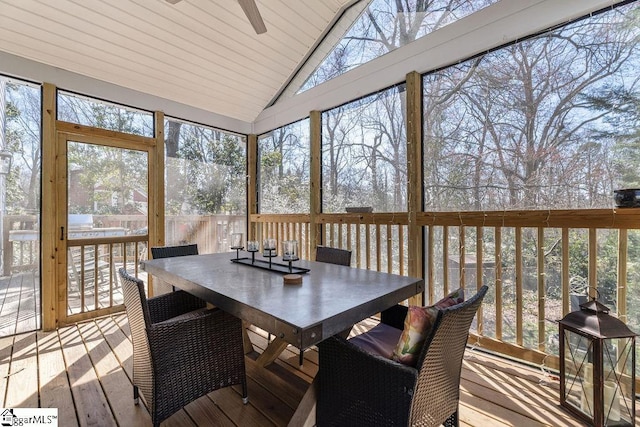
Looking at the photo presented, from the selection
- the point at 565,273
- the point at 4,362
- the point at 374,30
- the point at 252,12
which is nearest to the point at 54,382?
the point at 4,362

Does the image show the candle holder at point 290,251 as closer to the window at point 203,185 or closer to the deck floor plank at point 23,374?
the deck floor plank at point 23,374

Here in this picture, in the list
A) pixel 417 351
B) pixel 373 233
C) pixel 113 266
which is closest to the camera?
pixel 417 351

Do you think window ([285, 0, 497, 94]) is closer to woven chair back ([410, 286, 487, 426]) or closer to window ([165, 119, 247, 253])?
window ([165, 119, 247, 253])

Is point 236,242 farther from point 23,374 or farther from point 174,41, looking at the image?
point 174,41

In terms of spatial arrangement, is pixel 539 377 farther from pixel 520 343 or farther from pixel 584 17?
pixel 584 17

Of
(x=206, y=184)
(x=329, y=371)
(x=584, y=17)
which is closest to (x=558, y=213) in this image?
(x=584, y=17)

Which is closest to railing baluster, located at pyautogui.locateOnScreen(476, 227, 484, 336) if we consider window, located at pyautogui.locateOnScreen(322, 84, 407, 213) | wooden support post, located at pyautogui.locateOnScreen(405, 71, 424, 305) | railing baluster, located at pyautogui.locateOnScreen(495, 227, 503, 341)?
railing baluster, located at pyautogui.locateOnScreen(495, 227, 503, 341)

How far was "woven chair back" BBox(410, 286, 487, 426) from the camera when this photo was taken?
1.15m

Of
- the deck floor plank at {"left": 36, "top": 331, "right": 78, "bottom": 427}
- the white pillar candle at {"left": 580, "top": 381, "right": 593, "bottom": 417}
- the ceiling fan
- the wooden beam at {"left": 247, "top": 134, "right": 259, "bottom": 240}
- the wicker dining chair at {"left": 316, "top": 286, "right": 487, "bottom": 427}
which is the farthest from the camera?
the wooden beam at {"left": 247, "top": 134, "right": 259, "bottom": 240}

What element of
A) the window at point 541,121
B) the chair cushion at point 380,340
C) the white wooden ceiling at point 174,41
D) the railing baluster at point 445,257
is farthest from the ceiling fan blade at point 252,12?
the chair cushion at point 380,340

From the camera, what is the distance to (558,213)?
2070 millimetres

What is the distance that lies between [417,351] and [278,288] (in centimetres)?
78

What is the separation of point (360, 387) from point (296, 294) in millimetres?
516

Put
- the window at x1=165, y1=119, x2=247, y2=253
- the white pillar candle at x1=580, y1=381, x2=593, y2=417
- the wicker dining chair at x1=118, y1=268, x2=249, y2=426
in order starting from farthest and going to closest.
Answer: the window at x1=165, y1=119, x2=247, y2=253 < the white pillar candle at x1=580, y1=381, x2=593, y2=417 < the wicker dining chair at x1=118, y1=268, x2=249, y2=426
